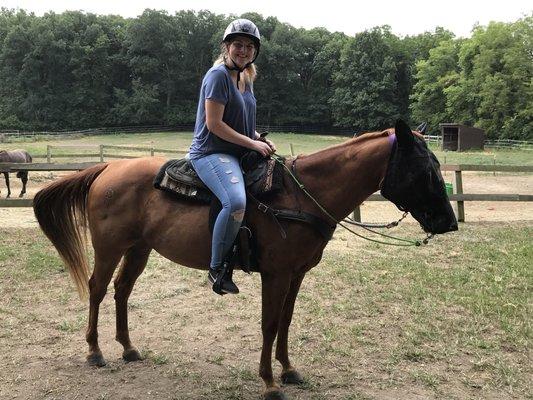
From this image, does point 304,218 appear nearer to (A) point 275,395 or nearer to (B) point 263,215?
(B) point 263,215

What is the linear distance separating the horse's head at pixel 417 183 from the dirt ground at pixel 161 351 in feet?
4.52

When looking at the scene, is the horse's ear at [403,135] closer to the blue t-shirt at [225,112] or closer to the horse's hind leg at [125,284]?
the blue t-shirt at [225,112]

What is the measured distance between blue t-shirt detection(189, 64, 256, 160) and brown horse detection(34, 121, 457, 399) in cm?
44

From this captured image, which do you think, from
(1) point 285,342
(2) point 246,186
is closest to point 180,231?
(2) point 246,186

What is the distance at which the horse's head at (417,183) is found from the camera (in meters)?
2.95

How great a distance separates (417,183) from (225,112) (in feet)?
4.63

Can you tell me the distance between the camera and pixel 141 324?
4.70 metres

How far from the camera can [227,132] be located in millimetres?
3113

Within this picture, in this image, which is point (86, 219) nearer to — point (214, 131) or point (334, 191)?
point (214, 131)

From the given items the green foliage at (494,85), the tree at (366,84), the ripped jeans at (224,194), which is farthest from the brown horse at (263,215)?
the tree at (366,84)

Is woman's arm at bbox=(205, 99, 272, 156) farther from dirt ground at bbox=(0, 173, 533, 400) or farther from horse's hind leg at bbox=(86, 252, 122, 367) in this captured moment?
dirt ground at bbox=(0, 173, 533, 400)

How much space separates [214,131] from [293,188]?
2.35 ft

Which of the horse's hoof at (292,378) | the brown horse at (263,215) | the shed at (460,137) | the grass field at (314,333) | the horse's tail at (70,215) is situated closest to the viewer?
the brown horse at (263,215)

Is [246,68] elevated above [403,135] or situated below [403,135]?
above
